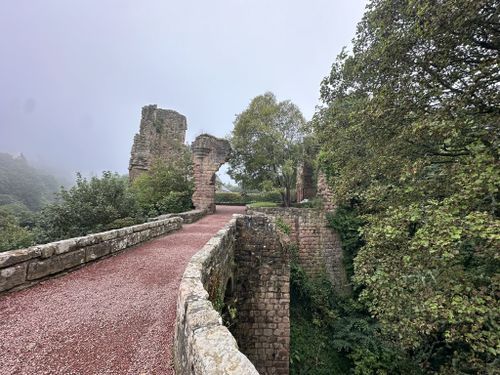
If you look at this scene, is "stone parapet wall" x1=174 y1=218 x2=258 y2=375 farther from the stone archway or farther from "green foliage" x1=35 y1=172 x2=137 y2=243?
the stone archway

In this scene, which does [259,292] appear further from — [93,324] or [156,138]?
[156,138]

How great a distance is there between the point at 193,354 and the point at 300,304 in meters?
10.1

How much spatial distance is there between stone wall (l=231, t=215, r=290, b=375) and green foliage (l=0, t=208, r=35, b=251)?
750cm

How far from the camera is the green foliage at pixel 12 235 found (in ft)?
28.4

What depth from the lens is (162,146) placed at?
19.1 m

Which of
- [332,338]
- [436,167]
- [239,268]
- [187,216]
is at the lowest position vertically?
[332,338]

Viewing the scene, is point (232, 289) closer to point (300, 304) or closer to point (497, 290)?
point (497, 290)

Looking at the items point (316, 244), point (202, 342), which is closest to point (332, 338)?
point (316, 244)

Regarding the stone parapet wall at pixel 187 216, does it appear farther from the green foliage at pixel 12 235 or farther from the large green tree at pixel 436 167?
the large green tree at pixel 436 167

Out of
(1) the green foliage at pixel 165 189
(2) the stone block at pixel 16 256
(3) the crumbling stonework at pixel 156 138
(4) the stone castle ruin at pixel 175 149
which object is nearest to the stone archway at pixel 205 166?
(4) the stone castle ruin at pixel 175 149

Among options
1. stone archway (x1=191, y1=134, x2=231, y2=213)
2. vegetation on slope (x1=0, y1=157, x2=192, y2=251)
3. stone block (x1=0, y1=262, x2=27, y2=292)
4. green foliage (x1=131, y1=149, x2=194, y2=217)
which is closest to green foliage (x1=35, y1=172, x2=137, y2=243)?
vegetation on slope (x1=0, y1=157, x2=192, y2=251)

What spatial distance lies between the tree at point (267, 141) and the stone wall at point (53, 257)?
11.5 meters

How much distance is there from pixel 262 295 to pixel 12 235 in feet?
43.8

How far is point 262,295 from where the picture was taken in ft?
21.1
